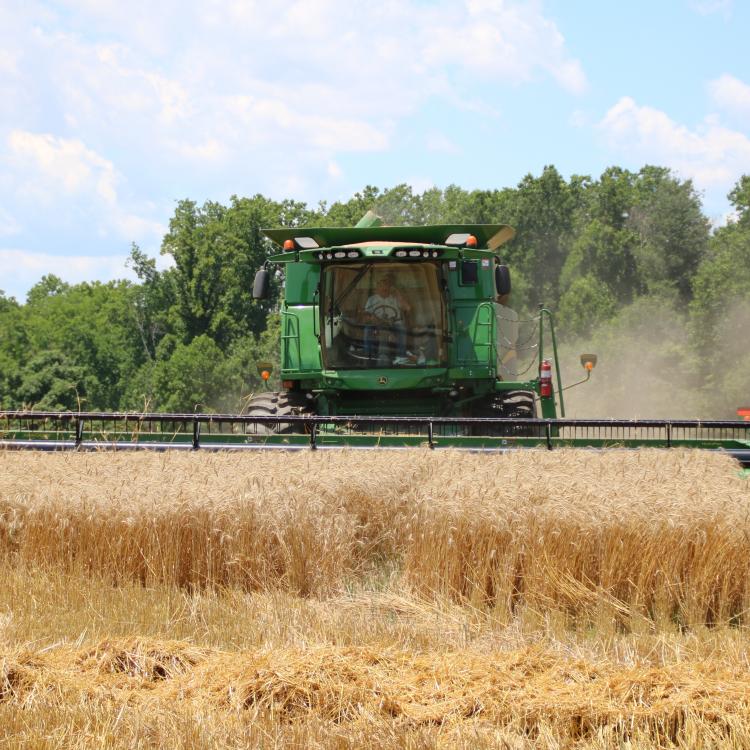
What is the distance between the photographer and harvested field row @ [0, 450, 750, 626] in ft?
17.4

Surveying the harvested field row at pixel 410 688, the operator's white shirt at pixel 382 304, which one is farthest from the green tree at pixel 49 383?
the harvested field row at pixel 410 688

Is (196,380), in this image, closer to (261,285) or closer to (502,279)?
(261,285)

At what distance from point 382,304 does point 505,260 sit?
4163cm

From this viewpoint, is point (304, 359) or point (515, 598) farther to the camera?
point (304, 359)

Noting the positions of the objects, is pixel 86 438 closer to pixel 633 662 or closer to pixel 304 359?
pixel 304 359

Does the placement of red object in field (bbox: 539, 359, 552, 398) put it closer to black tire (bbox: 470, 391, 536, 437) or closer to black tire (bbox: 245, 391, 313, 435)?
black tire (bbox: 470, 391, 536, 437)

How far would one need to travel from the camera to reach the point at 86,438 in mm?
9867

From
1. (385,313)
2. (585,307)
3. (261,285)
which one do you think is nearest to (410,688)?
(385,313)

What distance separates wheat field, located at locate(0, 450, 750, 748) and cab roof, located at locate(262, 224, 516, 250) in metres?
4.16

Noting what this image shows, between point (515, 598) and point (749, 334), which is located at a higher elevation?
point (749, 334)

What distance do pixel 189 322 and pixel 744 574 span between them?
1925 inches

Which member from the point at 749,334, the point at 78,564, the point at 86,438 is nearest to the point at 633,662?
the point at 78,564

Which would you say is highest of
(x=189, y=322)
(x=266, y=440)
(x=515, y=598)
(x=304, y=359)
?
(x=189, y=322)

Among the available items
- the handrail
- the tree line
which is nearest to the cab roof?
the handrail
